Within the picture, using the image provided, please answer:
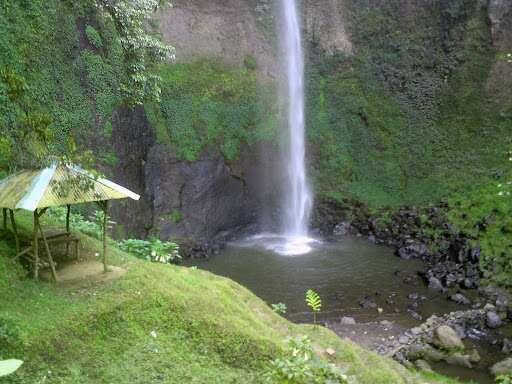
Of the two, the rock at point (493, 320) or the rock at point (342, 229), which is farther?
the rock at point (342, 229)

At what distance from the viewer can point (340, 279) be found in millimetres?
18141

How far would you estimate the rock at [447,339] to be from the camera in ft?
45.5

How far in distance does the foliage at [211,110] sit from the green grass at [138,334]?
1405cm

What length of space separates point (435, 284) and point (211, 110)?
40.7ft

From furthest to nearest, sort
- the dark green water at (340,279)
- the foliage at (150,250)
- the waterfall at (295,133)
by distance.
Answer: the waterfall at (295,133)
the dark green water at (340,279)
the foliage at (150,250)

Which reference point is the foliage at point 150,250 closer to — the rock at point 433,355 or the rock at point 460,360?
the rock at point 433,355

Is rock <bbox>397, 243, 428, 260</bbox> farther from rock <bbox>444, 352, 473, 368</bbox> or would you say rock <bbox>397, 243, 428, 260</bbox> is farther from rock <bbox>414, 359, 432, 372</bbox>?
rock <bbox>414, 359, 432, 372</bbox>

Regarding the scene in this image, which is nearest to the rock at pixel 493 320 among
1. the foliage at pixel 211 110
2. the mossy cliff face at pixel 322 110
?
the mossy cliff face at pixel 322 110

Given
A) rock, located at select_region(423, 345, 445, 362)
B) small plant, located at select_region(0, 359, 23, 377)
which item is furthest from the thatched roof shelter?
rock, located at select_region(423, 345, 445, 362)

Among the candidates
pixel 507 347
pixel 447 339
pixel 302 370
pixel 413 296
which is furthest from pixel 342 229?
pixel 302 370

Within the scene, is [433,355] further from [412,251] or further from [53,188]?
[53,188]

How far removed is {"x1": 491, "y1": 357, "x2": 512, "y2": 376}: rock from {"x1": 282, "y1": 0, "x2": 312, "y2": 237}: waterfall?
11711mm

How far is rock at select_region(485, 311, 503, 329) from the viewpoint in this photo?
1516 centimetres

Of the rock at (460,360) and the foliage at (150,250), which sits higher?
the foliage at (150,250)
